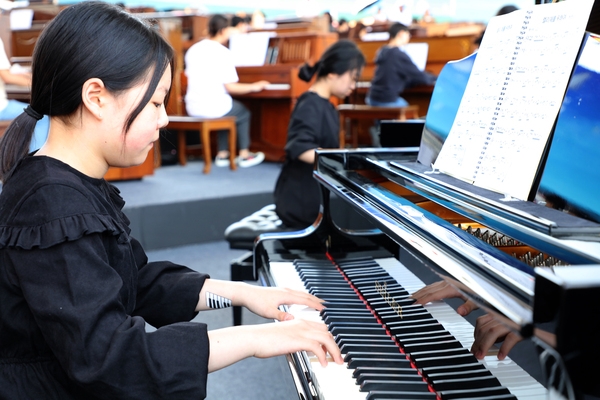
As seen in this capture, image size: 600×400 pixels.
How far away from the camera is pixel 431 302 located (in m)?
1.24

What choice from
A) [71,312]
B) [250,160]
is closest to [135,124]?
[71,312]

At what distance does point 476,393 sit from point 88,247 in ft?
2.18

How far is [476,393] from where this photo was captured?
0.96 meters

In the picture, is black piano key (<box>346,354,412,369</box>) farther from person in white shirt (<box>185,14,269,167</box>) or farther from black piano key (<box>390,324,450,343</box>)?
person in white shirt (<box>185,14,269,167</box>)

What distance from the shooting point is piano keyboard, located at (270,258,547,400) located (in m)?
0.98

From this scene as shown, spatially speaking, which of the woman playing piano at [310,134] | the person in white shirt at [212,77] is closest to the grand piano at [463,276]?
the woman playing piano at [310,134]

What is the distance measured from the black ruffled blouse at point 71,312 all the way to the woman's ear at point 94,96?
0.12 m

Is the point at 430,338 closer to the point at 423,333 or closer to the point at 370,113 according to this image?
the point at 423,333

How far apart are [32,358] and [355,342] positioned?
23.2 inches

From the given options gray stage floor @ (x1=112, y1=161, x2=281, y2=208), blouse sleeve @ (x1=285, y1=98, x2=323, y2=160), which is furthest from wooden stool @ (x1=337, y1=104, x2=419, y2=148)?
blouse sleeve @ (x1=285, y1=98, x2=323, y2=160)

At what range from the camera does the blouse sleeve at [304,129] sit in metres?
3.04

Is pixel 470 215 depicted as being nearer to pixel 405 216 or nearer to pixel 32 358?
pixel 405 216

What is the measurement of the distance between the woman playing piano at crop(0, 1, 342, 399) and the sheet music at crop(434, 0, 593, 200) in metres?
0.50

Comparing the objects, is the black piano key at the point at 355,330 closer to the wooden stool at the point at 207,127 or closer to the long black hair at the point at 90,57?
the long black hair at the point at 90,57
